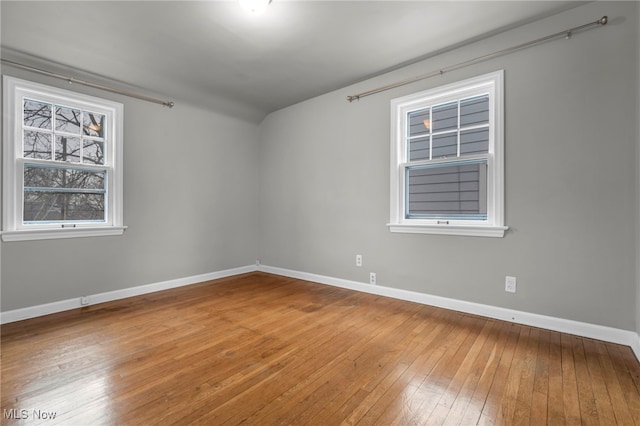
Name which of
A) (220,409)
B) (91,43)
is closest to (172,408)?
(220,409)

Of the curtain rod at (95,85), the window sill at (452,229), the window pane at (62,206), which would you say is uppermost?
the curtain rod at (95,85)

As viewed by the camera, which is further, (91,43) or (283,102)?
(283,102)

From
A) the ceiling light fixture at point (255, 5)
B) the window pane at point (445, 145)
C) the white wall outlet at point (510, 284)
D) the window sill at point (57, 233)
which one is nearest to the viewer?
the ceiling light fixture at point (255, 5)

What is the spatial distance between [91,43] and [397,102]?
3036 millimetres

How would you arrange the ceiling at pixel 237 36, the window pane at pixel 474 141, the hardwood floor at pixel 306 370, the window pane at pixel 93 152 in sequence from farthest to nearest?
the window pane at pixel 93 152
the window pane at pixel 474 141
the ceiling at pixel 237 36
the hardwood floor at pixel 306 370

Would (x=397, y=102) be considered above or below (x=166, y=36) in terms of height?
below

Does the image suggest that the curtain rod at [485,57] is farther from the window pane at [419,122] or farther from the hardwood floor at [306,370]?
the hardwood floor at [306,370]

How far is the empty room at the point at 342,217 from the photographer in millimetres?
1723

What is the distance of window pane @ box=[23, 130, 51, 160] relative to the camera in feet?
9.43

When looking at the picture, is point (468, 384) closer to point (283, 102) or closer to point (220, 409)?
point (220, 409)

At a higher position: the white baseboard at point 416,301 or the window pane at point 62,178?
the window pane at point 62,178

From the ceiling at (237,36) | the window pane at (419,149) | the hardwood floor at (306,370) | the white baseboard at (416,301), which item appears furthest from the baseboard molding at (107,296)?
the window pane at (419,149)

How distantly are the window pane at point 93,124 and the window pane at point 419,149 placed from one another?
3.54 metres

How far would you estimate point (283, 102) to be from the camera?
4.35 meters
